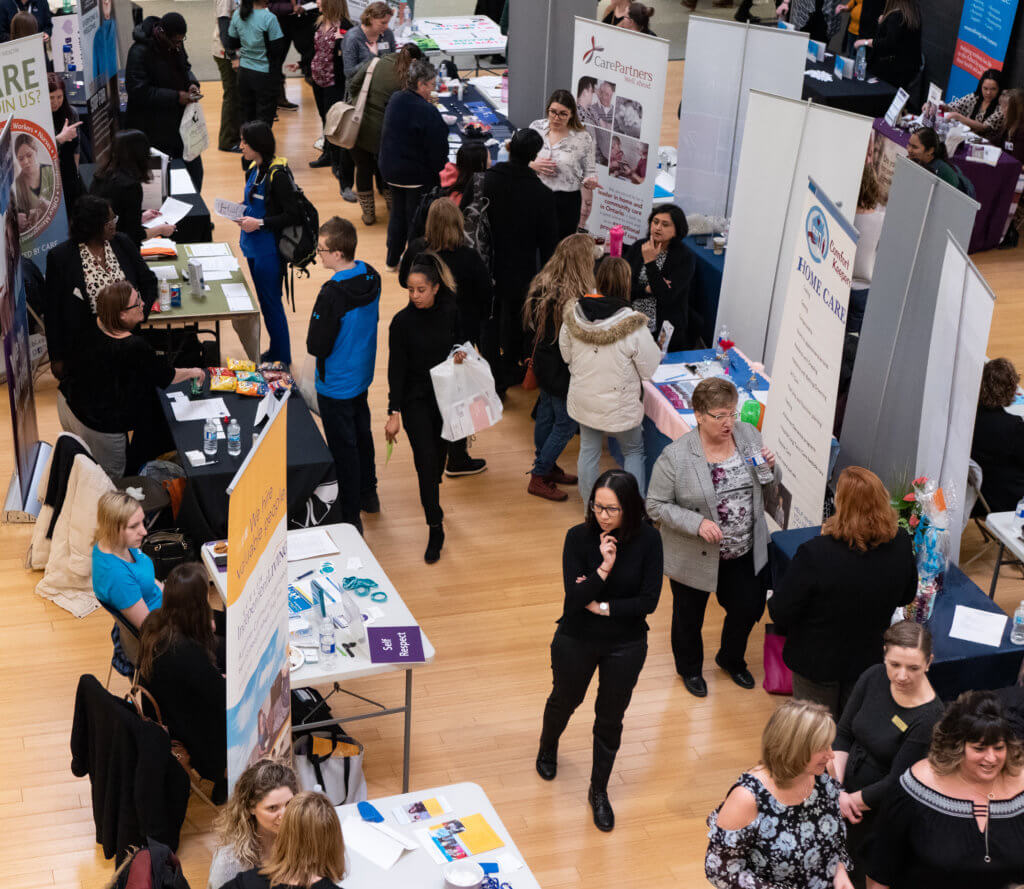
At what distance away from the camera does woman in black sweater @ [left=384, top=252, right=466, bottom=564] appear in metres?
6.21

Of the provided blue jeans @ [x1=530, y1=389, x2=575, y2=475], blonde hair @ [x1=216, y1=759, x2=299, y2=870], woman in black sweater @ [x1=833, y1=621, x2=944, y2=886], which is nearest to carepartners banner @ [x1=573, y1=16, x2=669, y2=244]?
blue jeans @ [x1=530, y1=389, x2=575, y2=475]

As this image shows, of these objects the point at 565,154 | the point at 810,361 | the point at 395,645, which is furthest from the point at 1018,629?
the point at 565,154

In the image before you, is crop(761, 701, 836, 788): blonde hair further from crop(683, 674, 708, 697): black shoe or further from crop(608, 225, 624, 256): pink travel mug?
crop(608, 225, 624, 256): pink travel mug

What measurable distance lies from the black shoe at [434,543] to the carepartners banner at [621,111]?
2907mm

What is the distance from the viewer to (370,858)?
4047 millimetres

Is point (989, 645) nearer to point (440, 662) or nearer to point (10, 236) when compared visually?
point (440, 662)

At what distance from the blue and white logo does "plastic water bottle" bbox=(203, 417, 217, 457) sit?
308 cm

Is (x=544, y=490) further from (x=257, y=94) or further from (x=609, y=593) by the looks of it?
(x=257, y=94)

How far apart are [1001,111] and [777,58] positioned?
3.91 m

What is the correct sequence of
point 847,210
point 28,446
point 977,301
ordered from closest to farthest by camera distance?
1. point 977,301
2. point 847,210
3. point 28,446

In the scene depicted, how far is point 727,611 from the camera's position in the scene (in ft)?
19.2

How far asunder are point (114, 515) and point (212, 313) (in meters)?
2.57

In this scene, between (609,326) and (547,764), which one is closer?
(547,764)

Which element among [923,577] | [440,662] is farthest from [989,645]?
[440,662]
